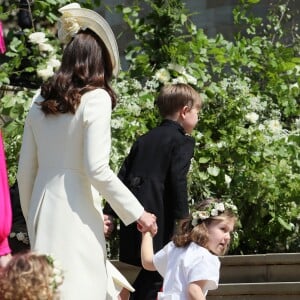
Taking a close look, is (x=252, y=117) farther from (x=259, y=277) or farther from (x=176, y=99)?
(x=176, y=99)

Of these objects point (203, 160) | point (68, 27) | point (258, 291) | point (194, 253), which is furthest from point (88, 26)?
point (203, 160)

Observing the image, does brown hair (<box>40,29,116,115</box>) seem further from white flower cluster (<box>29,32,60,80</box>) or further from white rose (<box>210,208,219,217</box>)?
white flower cluster (<box>29,32,60,80</box>)

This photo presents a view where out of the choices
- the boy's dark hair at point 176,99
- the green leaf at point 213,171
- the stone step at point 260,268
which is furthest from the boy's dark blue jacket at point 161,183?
the green leaf at point 213,171

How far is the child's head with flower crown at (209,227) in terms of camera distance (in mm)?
5672

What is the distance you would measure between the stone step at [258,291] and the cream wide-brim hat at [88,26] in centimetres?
217

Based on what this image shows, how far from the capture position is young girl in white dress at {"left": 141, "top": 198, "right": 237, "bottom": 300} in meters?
5.49

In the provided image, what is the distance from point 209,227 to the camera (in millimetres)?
5719

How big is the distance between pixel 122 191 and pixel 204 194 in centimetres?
281

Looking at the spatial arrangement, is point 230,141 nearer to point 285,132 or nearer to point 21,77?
point 285,132

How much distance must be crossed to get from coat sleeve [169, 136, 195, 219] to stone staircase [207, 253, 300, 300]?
1062mm

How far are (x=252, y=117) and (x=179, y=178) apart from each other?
1.94 m

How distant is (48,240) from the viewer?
204 inches

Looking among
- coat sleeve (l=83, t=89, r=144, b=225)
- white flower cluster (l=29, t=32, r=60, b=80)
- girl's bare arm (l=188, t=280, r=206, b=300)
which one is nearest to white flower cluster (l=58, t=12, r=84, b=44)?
coat sleeve (l=83, t=89, r=144, b=225)

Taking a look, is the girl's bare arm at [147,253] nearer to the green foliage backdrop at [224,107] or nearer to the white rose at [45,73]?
the green foliage backdrop at [224,107]
